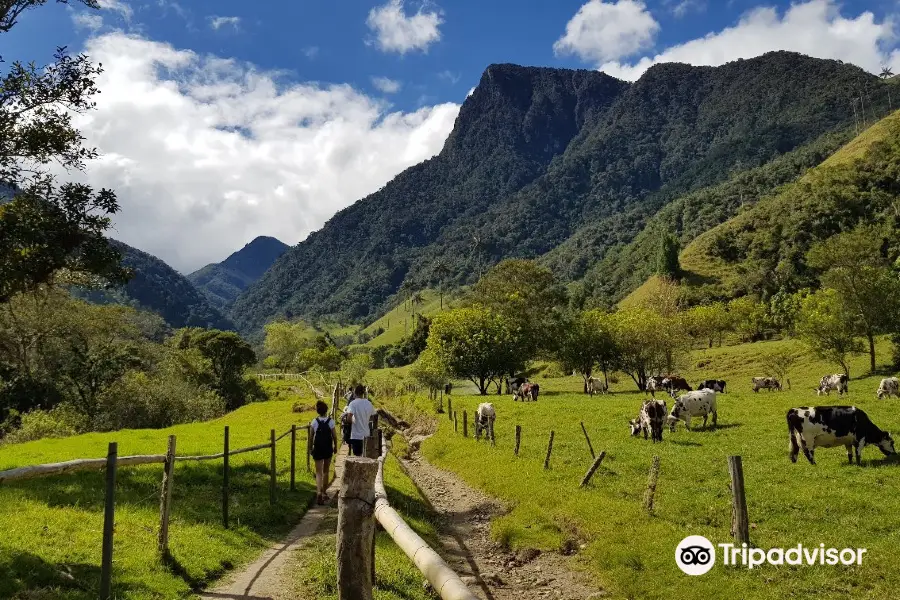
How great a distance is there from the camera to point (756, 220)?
144500mm

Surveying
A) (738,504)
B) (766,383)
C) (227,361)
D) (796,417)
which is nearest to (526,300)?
(766,383)

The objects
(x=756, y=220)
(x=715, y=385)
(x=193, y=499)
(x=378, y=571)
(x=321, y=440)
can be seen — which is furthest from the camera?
(x=756, y=220)

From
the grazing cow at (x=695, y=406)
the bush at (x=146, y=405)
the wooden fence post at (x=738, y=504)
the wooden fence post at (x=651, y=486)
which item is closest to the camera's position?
the wooden fence post at (x=738, y=504)

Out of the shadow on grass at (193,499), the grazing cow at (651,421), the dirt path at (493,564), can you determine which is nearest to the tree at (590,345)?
the grazing cow at (651,421)

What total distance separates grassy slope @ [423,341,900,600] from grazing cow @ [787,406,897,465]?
0.62 metres

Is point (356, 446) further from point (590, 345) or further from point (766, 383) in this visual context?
point (590, 345)

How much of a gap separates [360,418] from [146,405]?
4109 centimetres

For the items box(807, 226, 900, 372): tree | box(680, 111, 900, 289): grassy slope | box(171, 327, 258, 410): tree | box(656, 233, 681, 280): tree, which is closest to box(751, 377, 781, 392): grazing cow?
box(807, 226, 900, 372): tree

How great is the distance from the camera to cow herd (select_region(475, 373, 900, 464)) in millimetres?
18609

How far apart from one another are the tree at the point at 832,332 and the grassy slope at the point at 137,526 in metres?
45.1

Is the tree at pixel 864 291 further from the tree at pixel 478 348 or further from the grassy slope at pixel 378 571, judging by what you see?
the grassy slope at pixel 378 571

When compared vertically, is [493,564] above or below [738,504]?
below

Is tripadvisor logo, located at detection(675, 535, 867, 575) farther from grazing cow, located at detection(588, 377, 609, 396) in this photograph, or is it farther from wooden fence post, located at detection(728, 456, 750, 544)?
grazing cow, located at detection(588, 377, 609, 396)

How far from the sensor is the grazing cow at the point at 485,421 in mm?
29438
